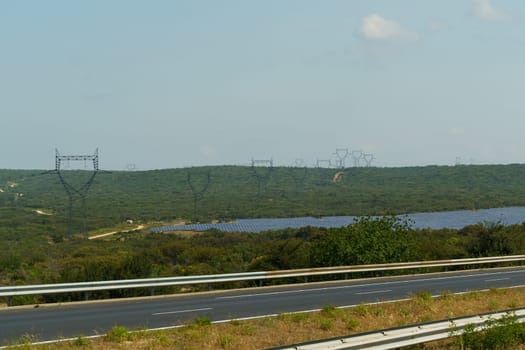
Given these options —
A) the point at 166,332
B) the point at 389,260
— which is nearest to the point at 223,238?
the point at 389,260

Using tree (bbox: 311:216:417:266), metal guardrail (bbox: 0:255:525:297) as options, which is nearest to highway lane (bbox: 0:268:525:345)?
metal guardrail (bbox: 0:255:525:297)

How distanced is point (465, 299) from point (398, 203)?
135 m

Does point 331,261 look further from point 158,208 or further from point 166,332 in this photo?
point 158,208

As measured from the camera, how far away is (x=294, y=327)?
629 inches

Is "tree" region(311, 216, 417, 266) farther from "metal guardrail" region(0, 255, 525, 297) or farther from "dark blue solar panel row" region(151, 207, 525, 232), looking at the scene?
"dark blue solar panel row" region(151, 207, 525, 232)

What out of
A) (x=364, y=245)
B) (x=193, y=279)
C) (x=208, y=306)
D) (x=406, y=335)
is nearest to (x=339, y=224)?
(x=364, y=245)

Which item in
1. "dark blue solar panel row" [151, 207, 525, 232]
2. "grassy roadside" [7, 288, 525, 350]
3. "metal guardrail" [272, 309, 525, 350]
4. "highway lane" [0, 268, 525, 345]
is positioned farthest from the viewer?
"dark blue solar panel row" [151, 207, 525, 232]

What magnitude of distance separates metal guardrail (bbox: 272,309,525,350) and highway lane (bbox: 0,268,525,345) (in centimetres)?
529

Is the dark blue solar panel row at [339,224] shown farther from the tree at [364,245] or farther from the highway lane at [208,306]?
the highway lane at [208,306]

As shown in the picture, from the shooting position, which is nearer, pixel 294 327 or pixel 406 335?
pixel 406 335

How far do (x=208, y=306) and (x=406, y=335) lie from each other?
320 inches

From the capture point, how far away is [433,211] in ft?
441

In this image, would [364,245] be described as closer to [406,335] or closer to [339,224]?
[406,335]

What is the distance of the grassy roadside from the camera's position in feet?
45.0
